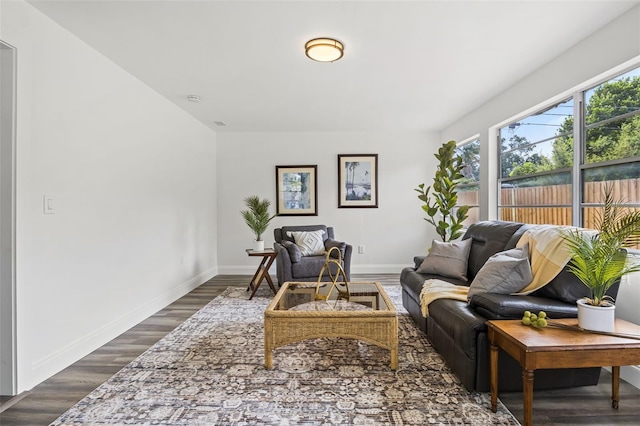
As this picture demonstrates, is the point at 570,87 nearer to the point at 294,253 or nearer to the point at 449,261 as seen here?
the point at 449,261

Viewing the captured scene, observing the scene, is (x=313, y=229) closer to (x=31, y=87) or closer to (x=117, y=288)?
(x=117, y=288)

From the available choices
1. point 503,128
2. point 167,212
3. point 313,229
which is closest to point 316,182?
point 313,229

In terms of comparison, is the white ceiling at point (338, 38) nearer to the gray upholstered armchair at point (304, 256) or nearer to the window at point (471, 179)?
the window at point (471, 179)

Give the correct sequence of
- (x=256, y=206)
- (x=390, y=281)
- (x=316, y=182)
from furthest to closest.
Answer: (x=316, y=182) → (x=390, y=281) → (x=256, y=206)

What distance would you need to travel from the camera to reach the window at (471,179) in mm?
4613

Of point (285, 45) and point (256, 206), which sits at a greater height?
point (285, 45)

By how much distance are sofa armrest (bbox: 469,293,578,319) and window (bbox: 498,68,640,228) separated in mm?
1049

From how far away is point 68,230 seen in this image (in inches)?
95.6

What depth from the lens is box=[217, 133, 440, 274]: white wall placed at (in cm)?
568

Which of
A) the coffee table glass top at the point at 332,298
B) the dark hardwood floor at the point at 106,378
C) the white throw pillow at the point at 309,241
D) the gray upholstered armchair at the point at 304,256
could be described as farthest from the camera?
the white throw pillow at the point at 309,241

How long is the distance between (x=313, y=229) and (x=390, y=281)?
1.49 metres

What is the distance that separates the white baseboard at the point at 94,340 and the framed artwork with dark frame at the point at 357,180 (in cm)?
308

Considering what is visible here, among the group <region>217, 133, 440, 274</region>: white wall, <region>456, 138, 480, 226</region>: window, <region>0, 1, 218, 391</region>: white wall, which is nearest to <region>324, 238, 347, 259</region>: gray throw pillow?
<region>217, 133, 440, 274</region>: white wall

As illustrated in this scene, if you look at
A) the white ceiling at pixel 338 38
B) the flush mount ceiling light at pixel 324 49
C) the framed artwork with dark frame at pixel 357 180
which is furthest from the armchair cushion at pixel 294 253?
the flush mount ceiling light at pixel 324 49
